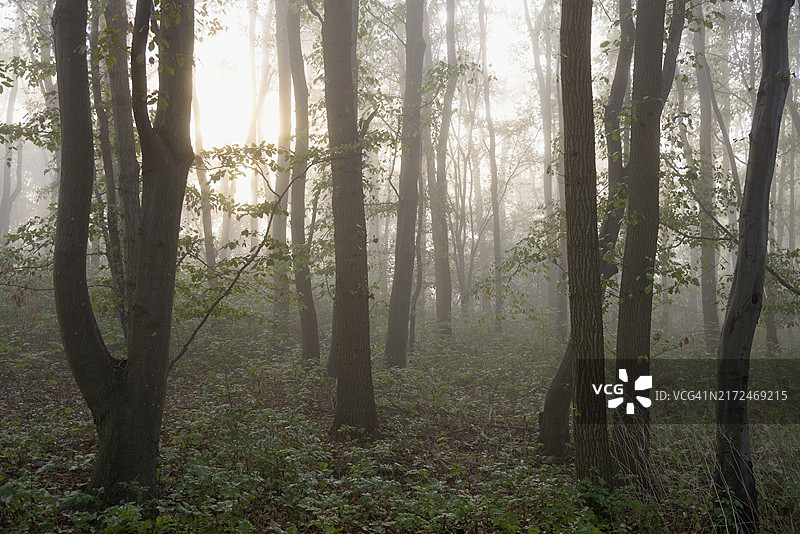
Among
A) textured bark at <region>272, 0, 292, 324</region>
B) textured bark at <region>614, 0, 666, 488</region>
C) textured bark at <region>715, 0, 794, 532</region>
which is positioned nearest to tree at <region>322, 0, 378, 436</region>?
textured bark at <region>614, 0, 666, 488</region>

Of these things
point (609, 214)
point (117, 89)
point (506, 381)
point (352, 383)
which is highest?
point (117, 89)

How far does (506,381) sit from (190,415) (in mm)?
7309

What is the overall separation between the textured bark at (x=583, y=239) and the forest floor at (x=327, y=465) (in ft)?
2.08

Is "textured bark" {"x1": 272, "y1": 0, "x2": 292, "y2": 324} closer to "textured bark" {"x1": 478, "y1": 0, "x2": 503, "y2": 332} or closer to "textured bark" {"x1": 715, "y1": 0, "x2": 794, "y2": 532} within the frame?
"textured bark" {"x1": 478, "y1": 0, "x2": 503, "y2": 332}

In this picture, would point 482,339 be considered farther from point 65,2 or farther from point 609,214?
point 65,2

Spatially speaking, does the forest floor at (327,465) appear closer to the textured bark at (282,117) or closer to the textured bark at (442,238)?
the textured bark at (282,117)

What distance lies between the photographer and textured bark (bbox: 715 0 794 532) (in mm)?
5625

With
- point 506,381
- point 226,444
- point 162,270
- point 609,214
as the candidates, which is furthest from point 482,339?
point 162,270

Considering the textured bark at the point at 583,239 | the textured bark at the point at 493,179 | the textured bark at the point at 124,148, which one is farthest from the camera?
the textured bark at the point at 493,179

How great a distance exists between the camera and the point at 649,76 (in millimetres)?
7391

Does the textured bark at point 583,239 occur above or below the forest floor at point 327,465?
above

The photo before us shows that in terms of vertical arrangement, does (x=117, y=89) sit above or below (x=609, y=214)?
above

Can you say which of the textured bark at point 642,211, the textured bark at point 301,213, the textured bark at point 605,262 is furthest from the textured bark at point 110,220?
the textured bark at point 642,211

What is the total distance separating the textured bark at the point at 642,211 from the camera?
718 cm
